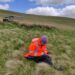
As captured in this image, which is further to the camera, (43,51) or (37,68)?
(43,51)

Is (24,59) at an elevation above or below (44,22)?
above

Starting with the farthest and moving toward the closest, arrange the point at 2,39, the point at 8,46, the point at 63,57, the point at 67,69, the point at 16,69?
1. the point at 2,39
2. the point at 8,46
3. the point at 63,57
4. the point at 67,69
5. the point at 16,69

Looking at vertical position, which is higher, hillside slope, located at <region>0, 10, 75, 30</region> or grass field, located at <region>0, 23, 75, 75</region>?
grass field, located at <region>0, 23, 75, 75</region>

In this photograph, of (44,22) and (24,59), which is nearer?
(24,59)

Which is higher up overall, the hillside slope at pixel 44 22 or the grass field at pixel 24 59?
the grass field at pixel 24 59

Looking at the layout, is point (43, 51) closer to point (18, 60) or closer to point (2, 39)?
point (18, 60)

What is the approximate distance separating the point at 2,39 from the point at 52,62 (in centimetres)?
494

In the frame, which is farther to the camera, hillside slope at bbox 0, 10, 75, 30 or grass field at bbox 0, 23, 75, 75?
hillside slope at bbox 0, 10, 75, 30

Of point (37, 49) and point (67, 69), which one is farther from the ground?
point (37, 49)

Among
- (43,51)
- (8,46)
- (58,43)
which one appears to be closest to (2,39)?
(8,46)

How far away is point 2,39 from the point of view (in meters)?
16.9

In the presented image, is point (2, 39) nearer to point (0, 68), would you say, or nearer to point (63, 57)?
point (63, 57)

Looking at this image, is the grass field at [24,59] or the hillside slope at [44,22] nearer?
the grass field at [24,59]

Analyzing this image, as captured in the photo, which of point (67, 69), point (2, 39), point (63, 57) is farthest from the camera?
point (2, 39)
